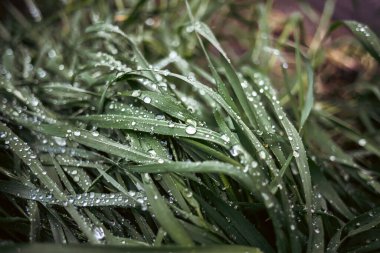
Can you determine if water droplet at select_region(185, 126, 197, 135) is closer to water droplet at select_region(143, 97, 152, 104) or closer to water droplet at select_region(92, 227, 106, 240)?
water droplet at select_region(143, 97, 152, 104)

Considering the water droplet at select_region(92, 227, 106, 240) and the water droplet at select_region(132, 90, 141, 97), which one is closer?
the water droplet at select_region(92, 227, 106, 240)

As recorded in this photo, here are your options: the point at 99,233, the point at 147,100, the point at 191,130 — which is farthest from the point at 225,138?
the point at 99,233

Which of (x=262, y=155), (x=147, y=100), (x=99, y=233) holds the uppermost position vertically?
(x=147, y=100)

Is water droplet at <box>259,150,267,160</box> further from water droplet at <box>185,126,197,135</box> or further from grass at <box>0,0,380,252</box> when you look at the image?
water droplet at <box>185,126,197,135</box>

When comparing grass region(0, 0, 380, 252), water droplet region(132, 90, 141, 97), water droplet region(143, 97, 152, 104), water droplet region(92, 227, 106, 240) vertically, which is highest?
water droplet region(132, 90, 141, 97)

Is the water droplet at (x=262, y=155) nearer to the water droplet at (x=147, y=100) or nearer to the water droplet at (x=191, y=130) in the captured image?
the water droplet at (x=191, y=130)

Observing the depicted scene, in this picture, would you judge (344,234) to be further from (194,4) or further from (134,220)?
(194,4)

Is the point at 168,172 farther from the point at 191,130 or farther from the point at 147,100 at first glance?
the point at 147,100

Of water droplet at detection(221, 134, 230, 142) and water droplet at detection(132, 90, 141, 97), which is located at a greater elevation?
water droplet at detection(132, 90, 141, 97)

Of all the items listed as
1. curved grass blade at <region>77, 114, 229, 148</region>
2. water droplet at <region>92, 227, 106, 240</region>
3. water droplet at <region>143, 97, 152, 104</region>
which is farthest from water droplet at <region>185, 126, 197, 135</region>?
water droplet at <region>92, 227, 106, 240</region>

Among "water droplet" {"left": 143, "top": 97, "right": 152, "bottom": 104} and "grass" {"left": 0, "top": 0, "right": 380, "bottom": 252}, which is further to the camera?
"water droplet" {"left": 143, "top": 97, "right": 152, "bottom": 104}

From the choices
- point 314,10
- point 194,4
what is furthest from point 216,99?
point 314,10
